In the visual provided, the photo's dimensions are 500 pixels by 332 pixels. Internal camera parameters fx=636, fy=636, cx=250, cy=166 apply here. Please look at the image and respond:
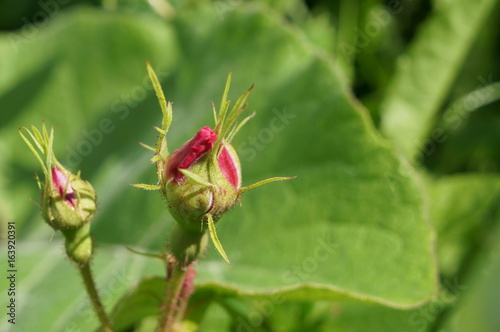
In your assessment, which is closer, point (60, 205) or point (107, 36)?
point (60, 205)

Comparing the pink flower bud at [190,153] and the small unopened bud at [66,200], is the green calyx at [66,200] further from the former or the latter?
the pink flower bud at [190,153]

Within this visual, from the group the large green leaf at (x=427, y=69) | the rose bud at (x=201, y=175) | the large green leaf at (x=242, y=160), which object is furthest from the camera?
the large green leaf at (x=427, y=69)

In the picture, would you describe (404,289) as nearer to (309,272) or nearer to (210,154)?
(309,272)

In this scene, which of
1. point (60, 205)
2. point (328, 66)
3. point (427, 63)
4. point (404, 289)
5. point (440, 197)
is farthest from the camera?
point (427, 63)

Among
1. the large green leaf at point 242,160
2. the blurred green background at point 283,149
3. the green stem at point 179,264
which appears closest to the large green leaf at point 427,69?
the blurred green background at point 283,149

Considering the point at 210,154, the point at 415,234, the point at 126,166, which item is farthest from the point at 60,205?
the point at 126,166

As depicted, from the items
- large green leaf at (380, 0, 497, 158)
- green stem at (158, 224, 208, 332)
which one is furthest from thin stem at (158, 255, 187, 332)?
large green leaf at (380, 0, 497, 158)

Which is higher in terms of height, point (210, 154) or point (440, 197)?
Answer: point (210, 154)
